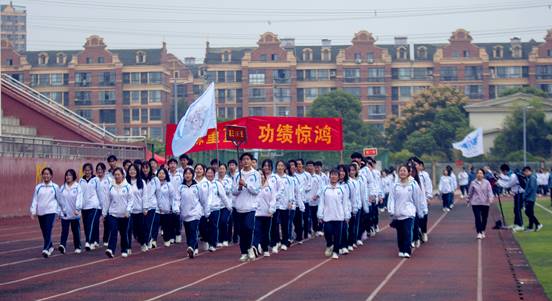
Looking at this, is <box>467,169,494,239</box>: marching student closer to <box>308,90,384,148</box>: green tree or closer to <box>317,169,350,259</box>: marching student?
<box>317,169,350,259</box>: marching student

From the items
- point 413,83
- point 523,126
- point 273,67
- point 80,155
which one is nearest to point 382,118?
point 413,83

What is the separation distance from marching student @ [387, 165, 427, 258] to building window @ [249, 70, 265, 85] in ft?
288

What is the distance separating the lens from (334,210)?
20.6 m

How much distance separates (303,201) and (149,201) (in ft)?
12.8

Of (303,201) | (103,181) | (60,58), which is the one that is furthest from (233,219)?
(60,58)

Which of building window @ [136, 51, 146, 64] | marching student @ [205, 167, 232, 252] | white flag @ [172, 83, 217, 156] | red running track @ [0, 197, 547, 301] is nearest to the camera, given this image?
red running track @ [0, 197, 547, 301]

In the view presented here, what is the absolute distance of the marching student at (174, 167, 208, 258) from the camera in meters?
20.9

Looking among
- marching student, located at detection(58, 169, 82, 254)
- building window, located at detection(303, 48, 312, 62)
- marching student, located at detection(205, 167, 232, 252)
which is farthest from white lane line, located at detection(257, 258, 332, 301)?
building window, located at detection(303, 48, 312, 62)

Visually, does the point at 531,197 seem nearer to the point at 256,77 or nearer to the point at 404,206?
the point at 404,206

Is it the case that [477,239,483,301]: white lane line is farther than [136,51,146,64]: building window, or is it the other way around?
[136,51,146,64]: building window

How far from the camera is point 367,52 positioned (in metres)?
110

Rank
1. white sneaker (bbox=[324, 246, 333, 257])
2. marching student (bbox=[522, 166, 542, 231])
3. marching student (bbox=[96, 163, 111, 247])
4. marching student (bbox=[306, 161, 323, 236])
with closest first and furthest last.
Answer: white sneaker (bbox=[324, 246, 333, 257]) → marching student (bbox=[96, 163, 111, 247]) → marching student (bbox=[306, 161, 323, 236]) → marching student (bbox=[522, 166, 542, 231])

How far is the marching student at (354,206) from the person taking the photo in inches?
878

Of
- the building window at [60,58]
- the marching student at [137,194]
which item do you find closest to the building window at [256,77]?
the building window at [60,58]
